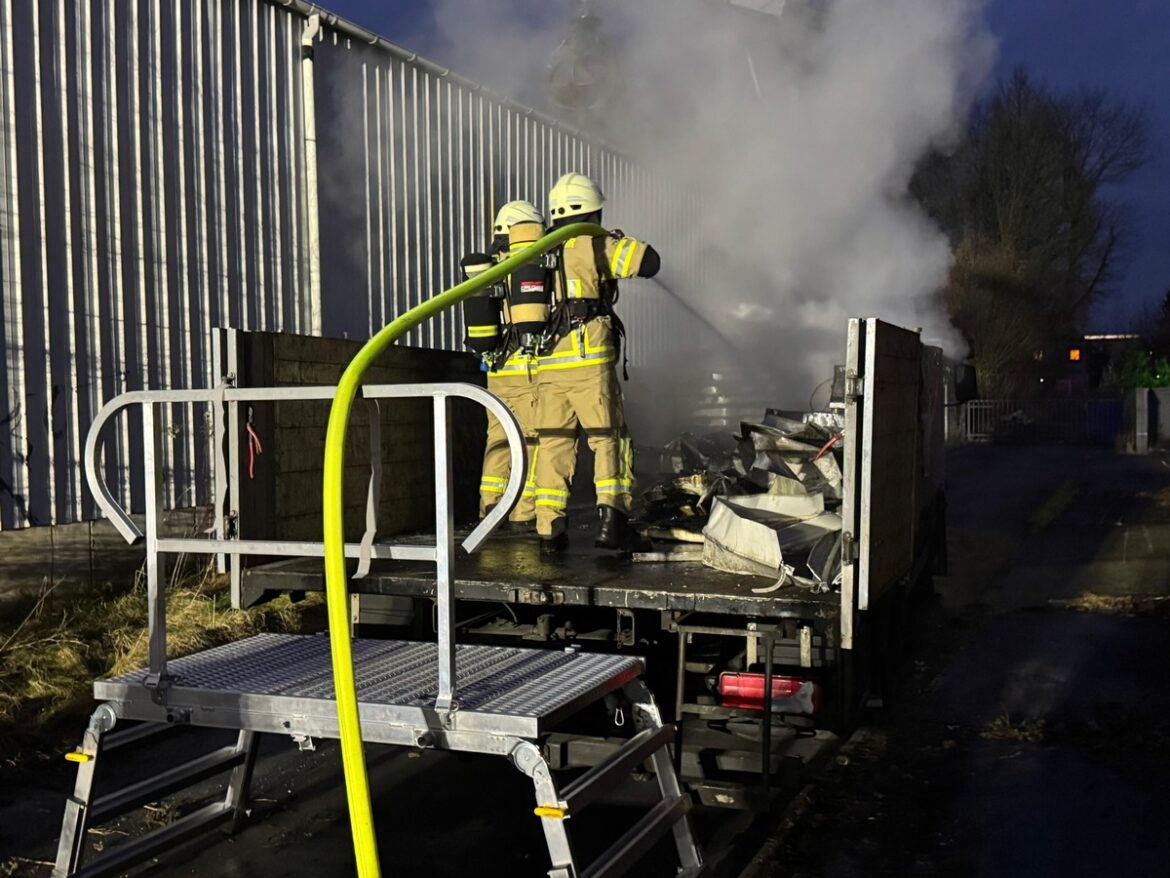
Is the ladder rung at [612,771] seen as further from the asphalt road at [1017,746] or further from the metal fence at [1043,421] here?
the metal fence at [1043,421]

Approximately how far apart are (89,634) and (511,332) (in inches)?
126

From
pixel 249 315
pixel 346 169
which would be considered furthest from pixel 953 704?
pixel 346 169

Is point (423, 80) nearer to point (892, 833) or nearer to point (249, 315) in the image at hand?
point (249, 315)

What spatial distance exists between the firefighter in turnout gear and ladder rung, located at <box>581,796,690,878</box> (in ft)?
7.89

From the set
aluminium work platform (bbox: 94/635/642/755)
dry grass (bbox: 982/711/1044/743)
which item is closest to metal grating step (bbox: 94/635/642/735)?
aluminium work platform (bbox: 94/635/642/755)

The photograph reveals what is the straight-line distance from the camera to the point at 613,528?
5.30 meters

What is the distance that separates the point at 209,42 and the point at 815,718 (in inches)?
256

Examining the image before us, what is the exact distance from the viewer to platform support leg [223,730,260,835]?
13.6 feet

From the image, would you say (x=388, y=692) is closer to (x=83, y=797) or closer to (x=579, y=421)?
(x=83, y=797)

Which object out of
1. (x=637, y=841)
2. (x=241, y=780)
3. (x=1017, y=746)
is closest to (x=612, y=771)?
(x=637, y=841)

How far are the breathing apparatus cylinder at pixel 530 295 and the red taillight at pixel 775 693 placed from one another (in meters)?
1.99

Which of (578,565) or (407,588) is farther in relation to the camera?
(578,565)

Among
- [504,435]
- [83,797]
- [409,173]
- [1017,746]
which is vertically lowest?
[1017,746]

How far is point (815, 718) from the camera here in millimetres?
4289
